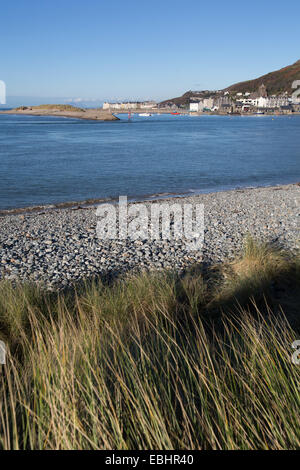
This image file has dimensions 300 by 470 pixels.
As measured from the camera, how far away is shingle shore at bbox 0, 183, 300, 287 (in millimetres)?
7426

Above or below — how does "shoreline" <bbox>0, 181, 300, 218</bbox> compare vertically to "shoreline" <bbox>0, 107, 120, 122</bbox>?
below

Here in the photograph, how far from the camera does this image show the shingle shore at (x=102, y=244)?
7426mm

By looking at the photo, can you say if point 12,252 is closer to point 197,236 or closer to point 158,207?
point 197,236

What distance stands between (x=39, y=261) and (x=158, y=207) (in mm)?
7245

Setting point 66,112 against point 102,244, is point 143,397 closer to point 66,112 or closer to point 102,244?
point 102,244

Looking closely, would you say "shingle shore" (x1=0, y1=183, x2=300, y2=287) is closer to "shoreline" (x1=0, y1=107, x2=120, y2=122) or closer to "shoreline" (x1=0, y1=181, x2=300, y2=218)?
"shoreline" (x1=0, y1=181, x2=300, y2=218)

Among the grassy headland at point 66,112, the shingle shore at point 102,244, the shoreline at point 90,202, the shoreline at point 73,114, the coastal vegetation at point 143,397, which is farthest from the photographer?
the grassy headland at point 66,112

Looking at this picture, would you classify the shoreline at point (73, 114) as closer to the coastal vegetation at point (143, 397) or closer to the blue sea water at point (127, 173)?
the blue sea water at point (127, 173)

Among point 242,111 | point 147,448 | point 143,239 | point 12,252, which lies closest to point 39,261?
point 12,252

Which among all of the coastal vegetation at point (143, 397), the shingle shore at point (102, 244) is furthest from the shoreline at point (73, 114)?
the coastal vegetation at point (143, 397)

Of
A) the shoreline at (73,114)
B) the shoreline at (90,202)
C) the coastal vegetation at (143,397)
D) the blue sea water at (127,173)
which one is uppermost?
the shoreline at (73,114)

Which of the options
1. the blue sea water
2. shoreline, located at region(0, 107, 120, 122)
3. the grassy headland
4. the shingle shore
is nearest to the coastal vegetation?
the shingle shore

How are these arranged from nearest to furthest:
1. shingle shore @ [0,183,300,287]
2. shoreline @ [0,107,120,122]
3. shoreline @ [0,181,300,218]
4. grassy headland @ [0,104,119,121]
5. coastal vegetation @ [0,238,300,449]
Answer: coastal vegetation @ [0,238,300,449] < shingle shore @ [0,183,300,287] < shoreline @ [0,181,300,218] < shoreline @ [0,107,120,122] < grassy headland @ [0,104,119,121]

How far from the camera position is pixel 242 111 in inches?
7210
